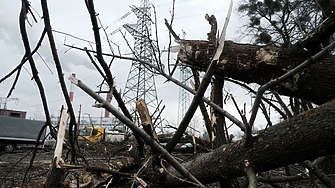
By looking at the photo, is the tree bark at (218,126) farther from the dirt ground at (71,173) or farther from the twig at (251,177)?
the twig at (251,177)

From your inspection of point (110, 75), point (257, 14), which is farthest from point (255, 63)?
point (257, 14)

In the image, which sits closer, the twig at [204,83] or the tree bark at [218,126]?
the twig at [204,83]

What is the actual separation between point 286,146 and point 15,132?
39.6ft

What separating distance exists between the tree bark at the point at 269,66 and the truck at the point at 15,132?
34.7 feet

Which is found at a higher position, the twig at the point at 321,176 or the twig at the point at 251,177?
the twig at the point at 251,177

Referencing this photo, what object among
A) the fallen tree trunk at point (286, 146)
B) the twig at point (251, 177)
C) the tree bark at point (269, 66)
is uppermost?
the tree bark at point (269, 66)

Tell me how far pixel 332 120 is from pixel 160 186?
54.2 inches

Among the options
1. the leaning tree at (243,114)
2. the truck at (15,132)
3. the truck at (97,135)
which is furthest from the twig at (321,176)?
the truck at (15,132)

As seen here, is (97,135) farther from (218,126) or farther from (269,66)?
(269,66)

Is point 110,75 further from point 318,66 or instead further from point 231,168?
point 318,66

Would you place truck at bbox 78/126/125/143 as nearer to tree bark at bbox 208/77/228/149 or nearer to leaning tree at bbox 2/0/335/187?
leaning tree at bbox 2/0/335/187

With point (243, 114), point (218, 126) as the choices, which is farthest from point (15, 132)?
point (243, 114)

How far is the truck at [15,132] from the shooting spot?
31.3 feet

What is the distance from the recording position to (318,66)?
6.08ft
